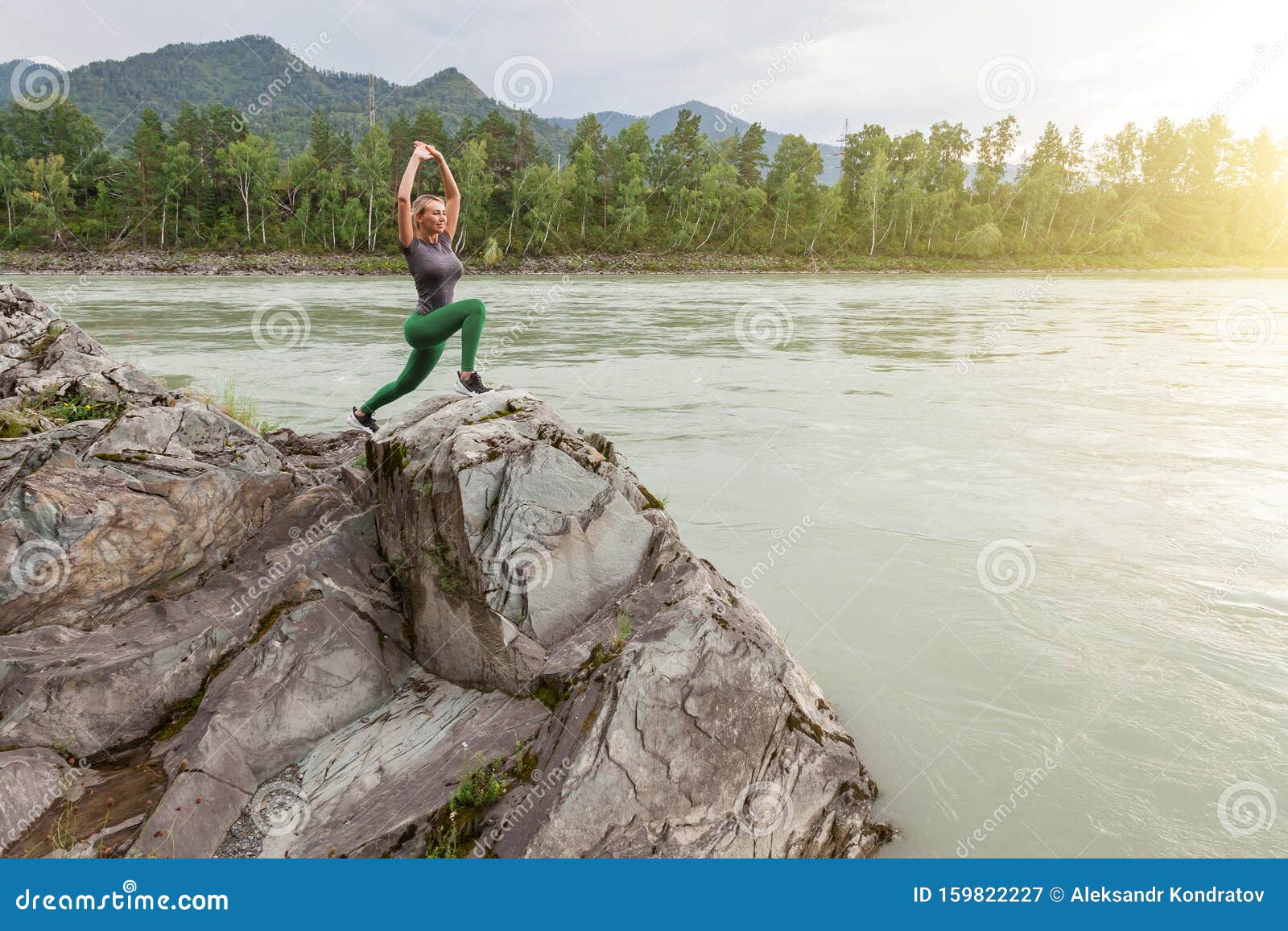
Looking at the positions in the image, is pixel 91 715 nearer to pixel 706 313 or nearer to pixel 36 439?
pixel 36 439

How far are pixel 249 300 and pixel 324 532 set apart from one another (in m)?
37.7

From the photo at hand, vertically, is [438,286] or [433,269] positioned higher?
[433,269]

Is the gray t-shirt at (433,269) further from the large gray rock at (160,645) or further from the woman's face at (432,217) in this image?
the large gray rock at (160,645)

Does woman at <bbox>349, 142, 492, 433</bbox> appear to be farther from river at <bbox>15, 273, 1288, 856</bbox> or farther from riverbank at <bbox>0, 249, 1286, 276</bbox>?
riverbank at <bbox>0, 249, 1286, 276</bbox>

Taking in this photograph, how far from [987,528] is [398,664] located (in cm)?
642

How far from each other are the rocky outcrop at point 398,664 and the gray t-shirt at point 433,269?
3.69 feet

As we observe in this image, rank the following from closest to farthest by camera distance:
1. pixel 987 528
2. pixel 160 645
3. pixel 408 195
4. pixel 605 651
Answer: pixel 605 651 → pixel 160 645 → pixel 408 195 → pixel 987 528

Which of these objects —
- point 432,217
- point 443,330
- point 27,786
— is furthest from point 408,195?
point 27,786

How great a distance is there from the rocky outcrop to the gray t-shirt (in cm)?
112

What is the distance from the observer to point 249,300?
127 feet

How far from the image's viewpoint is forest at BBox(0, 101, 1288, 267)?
85.3 meters

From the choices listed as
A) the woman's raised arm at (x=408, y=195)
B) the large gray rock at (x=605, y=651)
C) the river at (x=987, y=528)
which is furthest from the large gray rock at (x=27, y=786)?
the river at (x=987, y=528)

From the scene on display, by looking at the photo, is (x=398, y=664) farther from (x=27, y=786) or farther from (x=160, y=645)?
(x=27, y=786)

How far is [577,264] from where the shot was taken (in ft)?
259
